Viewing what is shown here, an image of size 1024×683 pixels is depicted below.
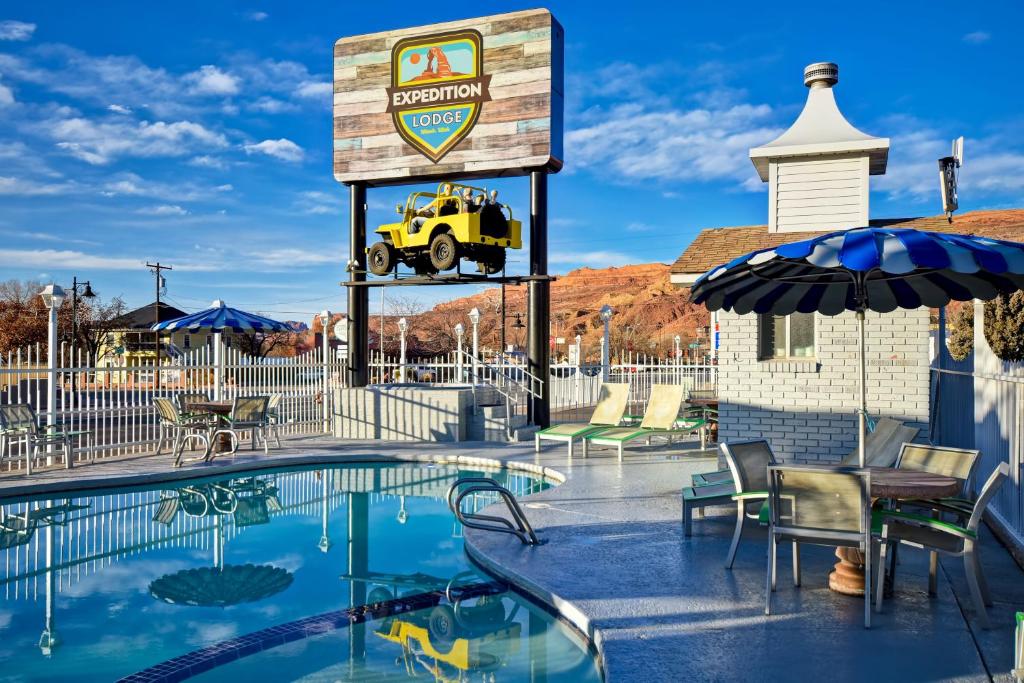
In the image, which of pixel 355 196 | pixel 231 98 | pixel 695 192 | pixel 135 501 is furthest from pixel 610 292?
pixel 135 501

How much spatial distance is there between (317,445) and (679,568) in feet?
28.9

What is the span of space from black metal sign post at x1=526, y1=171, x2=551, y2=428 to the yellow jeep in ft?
1.65

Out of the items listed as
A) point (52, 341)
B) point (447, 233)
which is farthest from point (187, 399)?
point (447, 233)

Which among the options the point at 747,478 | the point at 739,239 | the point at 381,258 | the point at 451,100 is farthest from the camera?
the point at 381,258

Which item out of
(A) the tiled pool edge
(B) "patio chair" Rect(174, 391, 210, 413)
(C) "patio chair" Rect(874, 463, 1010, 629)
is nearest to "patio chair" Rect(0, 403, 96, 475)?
(A) the tiled pool edge

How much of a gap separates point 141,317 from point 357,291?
1898 inches

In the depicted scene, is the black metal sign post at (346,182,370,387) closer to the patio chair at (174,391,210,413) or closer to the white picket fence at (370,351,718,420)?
the white picket fence at (370,351,718,420)

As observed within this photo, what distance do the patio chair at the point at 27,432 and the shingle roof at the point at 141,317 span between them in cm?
4580

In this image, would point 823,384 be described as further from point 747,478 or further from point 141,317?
point 141,317

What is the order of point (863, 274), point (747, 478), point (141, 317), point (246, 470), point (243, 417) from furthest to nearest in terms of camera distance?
1. point (141, 317)
2. point (243, 417)
3. point (246, 470)
4. point (747, 478)
5. point (863, 274)

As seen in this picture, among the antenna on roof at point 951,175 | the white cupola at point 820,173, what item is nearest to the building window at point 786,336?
the white cupola at point 820,173

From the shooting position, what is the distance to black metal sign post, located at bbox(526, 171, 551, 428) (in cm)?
1374

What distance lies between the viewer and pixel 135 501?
9492 mm

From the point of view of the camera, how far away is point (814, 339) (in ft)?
31.3
